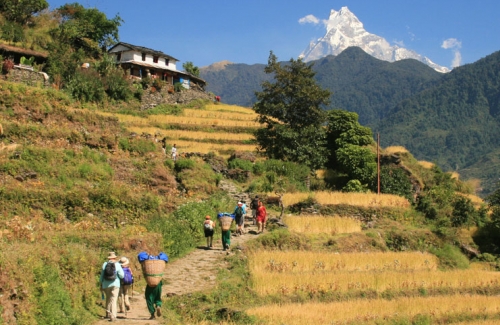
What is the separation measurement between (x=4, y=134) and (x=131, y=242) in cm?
985

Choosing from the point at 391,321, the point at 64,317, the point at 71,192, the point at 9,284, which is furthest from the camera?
the point at 71,192

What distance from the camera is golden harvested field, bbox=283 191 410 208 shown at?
2828 cm

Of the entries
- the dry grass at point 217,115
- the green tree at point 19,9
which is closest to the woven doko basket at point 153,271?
the dry grass at point 217,115

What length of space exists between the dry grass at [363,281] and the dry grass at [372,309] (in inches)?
38.5

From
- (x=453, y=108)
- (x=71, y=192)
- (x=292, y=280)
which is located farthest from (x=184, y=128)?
(x=453, y=108)

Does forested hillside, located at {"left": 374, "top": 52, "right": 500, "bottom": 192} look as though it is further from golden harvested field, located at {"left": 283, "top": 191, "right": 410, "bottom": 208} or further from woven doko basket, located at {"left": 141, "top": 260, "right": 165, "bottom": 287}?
woven doko basket, located at {"left": 141, "top": 260, "right": 165, "bottom": 287}

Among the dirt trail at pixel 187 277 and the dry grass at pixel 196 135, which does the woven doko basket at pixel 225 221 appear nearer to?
the dirt trail at pixel 187 277

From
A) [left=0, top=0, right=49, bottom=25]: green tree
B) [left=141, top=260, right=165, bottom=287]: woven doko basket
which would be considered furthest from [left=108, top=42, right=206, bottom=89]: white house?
[left=141, top=260, right=165, bottom=287]: woven doko basket

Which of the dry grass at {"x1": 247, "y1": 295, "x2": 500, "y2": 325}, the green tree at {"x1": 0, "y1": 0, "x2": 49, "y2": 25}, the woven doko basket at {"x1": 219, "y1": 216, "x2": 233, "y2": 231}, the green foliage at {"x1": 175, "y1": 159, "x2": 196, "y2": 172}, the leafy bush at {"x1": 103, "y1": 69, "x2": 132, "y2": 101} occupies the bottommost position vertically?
the dry grass at {"x1": 247, "y1": 295, "x2": 500, "y2": 325}

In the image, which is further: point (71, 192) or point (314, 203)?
point (314, 203)

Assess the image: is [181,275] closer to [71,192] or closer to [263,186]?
[71,192]

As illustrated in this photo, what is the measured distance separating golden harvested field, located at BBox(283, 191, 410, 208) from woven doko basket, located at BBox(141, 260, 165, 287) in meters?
16.0

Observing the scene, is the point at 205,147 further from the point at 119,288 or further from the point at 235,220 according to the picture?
the point at 119,288

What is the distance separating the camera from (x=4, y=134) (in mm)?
22578
